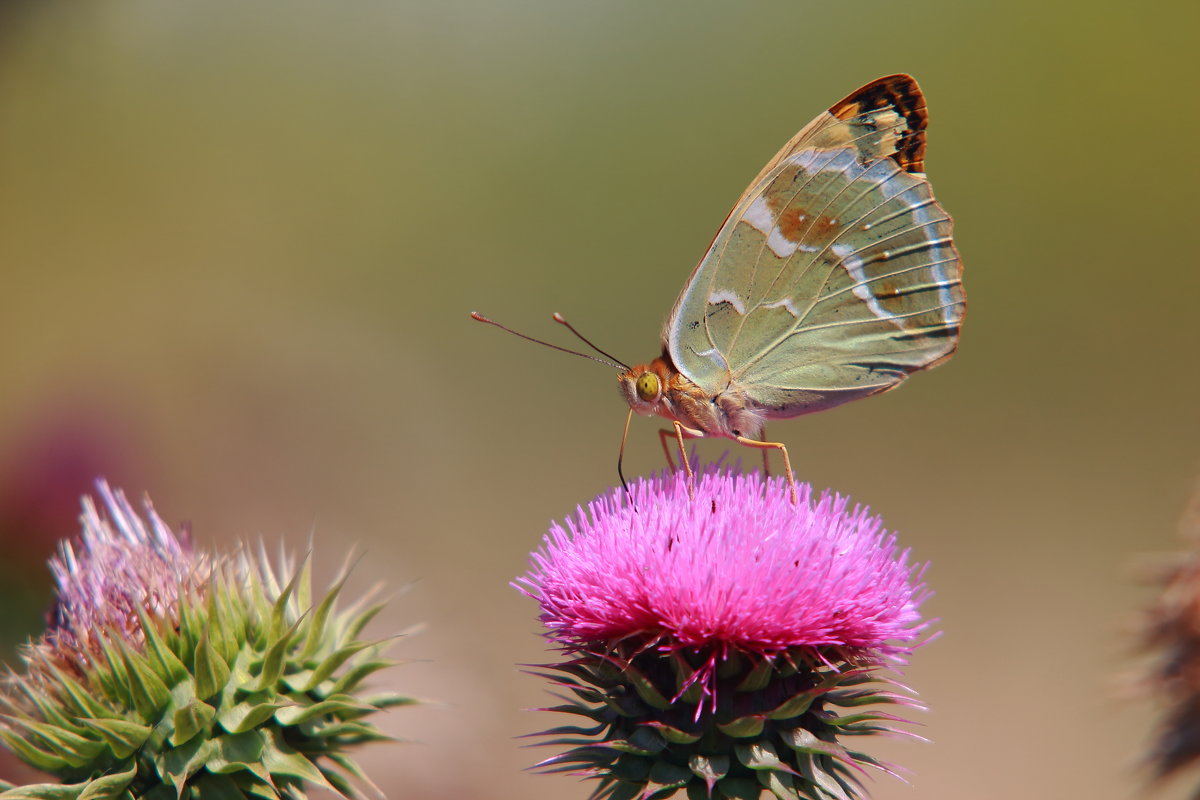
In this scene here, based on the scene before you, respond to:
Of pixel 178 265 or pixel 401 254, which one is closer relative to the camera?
pixel 178 265

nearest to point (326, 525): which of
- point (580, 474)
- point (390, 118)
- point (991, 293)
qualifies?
point (580, 474)

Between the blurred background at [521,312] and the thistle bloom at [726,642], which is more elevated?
the blurred background at [521,312]

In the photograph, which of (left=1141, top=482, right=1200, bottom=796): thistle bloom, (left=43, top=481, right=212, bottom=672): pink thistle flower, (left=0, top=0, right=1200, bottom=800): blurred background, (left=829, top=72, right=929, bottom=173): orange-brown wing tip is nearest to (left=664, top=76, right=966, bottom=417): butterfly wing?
(left=829, top=72, right=929, bottom=173): orange-brown wing tip

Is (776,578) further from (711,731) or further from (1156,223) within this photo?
(1156,223)

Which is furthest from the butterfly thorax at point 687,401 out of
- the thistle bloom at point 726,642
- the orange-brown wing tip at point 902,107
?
Answer: the orange-brown wing tip at point 902,107

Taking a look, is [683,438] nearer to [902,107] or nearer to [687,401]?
[687,401]

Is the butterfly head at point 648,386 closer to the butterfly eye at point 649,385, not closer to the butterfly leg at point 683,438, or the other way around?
the butterfly eye at point 649,385
